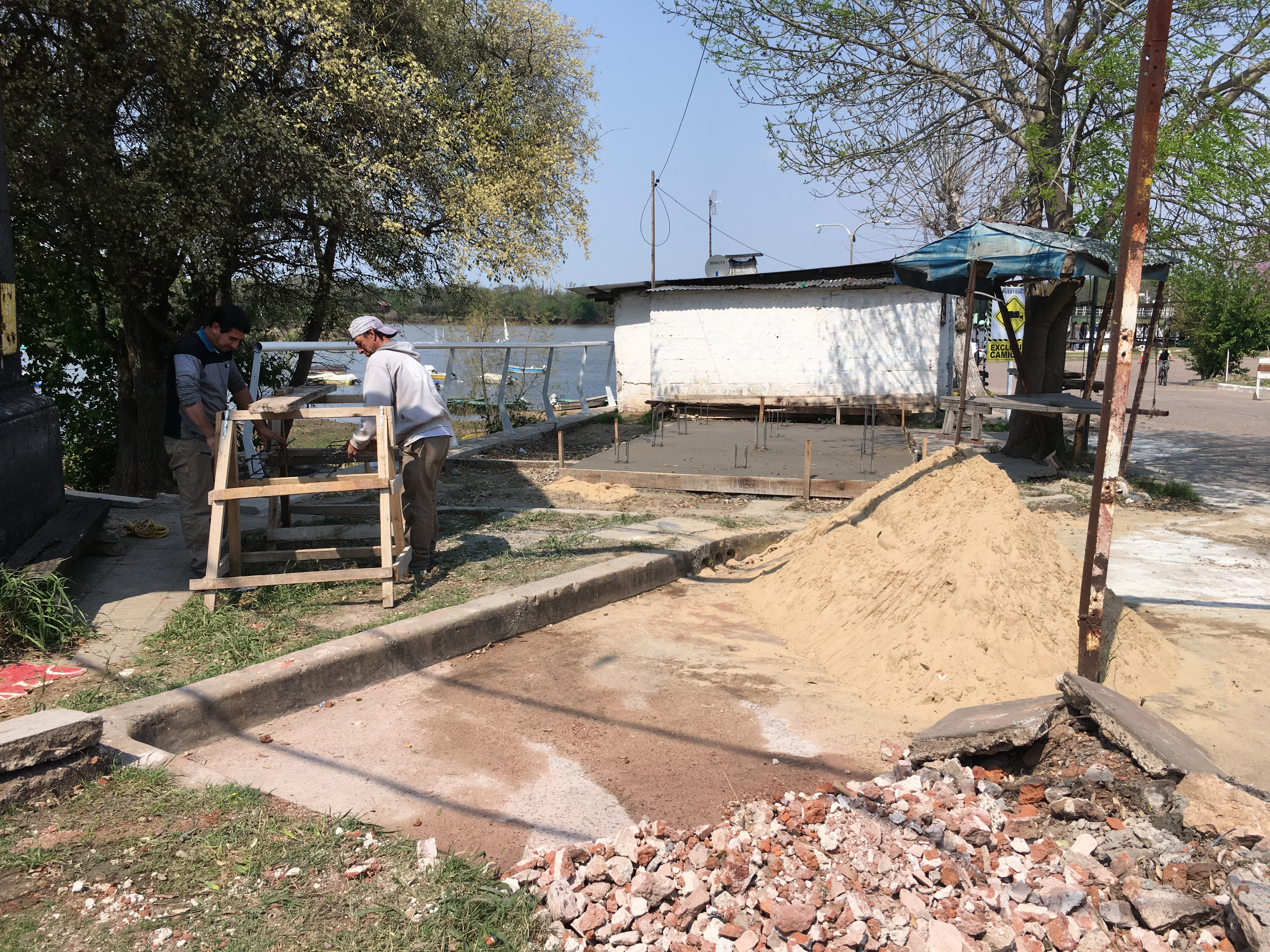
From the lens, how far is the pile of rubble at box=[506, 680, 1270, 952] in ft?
8.10

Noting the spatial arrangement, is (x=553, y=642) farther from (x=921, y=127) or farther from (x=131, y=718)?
(x=921, y=127)

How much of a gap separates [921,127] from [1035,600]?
9.48m

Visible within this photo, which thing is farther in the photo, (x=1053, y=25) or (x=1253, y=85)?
(x=1053, y=25)

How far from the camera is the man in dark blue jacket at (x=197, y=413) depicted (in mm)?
5535

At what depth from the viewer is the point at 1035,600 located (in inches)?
190

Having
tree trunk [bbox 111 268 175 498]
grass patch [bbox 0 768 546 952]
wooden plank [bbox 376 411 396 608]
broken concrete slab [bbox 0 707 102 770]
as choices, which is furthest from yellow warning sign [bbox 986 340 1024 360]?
broken concrete slab [bbox 0 707 102 770]

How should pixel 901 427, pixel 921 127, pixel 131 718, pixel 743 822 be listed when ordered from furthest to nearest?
pixel 901 427, pixel 921 127, pixel 131 718, pixel 743 822

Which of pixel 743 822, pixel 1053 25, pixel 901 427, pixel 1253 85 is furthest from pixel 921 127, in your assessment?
pixel 743 822

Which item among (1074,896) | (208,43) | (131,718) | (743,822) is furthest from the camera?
(208,43)

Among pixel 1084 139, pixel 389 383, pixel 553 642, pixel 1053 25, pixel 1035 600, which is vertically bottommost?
pixel 553 642

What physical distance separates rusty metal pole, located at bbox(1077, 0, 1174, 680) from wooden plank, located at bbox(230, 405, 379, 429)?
4022 millimetres

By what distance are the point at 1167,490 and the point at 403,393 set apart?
890 centimetres

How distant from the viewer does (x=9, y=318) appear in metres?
5.67

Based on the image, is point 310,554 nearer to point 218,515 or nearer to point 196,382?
point 218,515
